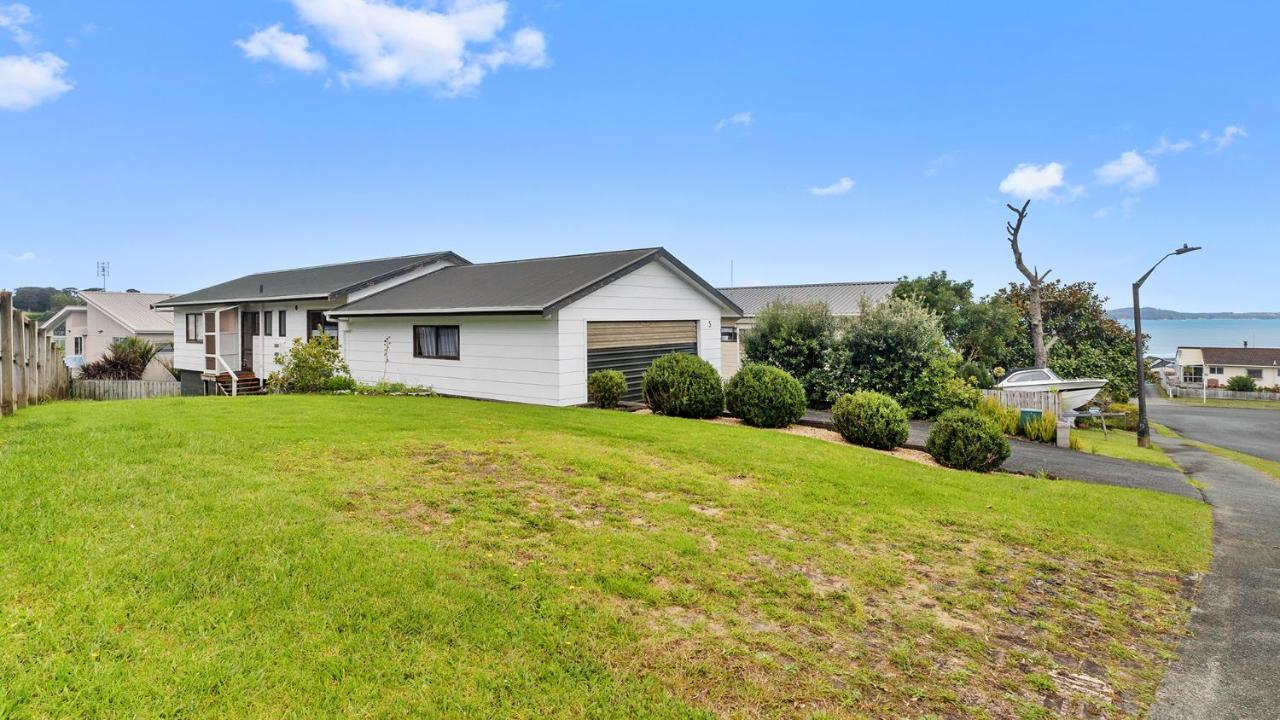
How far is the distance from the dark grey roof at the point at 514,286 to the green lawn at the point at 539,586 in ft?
22.4

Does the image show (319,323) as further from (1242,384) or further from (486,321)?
(1242,384)

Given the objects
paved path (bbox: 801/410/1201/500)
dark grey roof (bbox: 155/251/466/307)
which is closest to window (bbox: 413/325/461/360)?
dark grey roof (bbox: 155/251/466/307)

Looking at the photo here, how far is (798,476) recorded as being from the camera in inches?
329

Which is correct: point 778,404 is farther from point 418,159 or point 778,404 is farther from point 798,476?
point 418,159

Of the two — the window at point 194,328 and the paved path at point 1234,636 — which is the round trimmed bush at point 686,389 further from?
the window at point 194,328

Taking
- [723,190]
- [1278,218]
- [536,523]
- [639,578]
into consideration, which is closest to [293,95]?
[723,190]

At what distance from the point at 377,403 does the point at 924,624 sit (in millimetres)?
12190

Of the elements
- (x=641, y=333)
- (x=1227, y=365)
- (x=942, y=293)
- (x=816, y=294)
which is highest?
(x=816, y=294)

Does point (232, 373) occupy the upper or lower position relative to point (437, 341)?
lower

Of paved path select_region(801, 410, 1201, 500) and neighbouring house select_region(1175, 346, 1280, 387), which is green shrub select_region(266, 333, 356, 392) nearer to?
paved path select_region(801, 410, 1201, 500)

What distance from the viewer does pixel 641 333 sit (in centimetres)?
1705

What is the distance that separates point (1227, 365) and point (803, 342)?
223ft

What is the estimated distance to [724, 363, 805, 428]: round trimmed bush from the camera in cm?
1308

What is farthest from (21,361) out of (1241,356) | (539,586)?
(1241,356)
